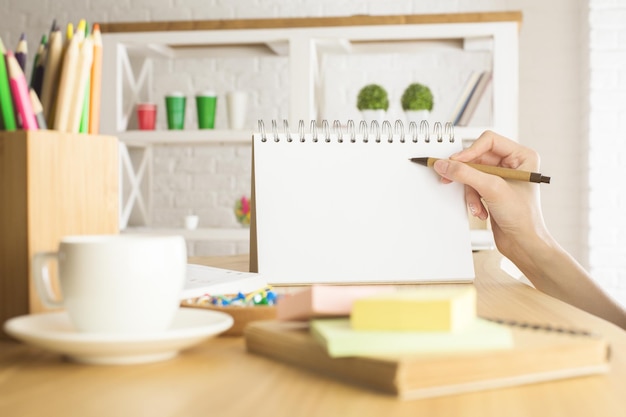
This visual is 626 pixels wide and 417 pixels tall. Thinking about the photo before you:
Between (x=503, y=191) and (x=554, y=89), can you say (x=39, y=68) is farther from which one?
(x=554, y=89)

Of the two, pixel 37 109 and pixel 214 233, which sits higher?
pixel 37 109

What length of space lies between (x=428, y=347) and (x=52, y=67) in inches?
16.4

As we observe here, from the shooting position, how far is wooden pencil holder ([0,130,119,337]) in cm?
69

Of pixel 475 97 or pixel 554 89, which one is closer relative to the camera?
pixel 475 97

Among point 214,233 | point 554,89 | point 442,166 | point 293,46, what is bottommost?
point 214,233

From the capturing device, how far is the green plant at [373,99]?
3.24 metres

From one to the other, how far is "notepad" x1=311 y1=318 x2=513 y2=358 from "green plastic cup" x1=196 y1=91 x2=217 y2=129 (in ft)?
9.53

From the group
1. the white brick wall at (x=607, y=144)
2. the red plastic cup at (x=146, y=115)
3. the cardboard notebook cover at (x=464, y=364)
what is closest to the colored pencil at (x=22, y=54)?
the cardboard notebook cover at (x=464, y=364)

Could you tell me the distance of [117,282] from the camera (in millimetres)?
579

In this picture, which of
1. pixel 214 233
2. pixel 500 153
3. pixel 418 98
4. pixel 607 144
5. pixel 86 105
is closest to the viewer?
pixel 86 105

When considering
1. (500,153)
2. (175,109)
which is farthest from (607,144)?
(500,153)

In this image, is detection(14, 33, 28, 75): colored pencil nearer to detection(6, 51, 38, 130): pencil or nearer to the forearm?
detection(6, 51, 38, 130): pencil

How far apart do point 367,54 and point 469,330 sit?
129 inches

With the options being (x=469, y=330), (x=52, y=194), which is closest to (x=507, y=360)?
(x=469, y=330)
